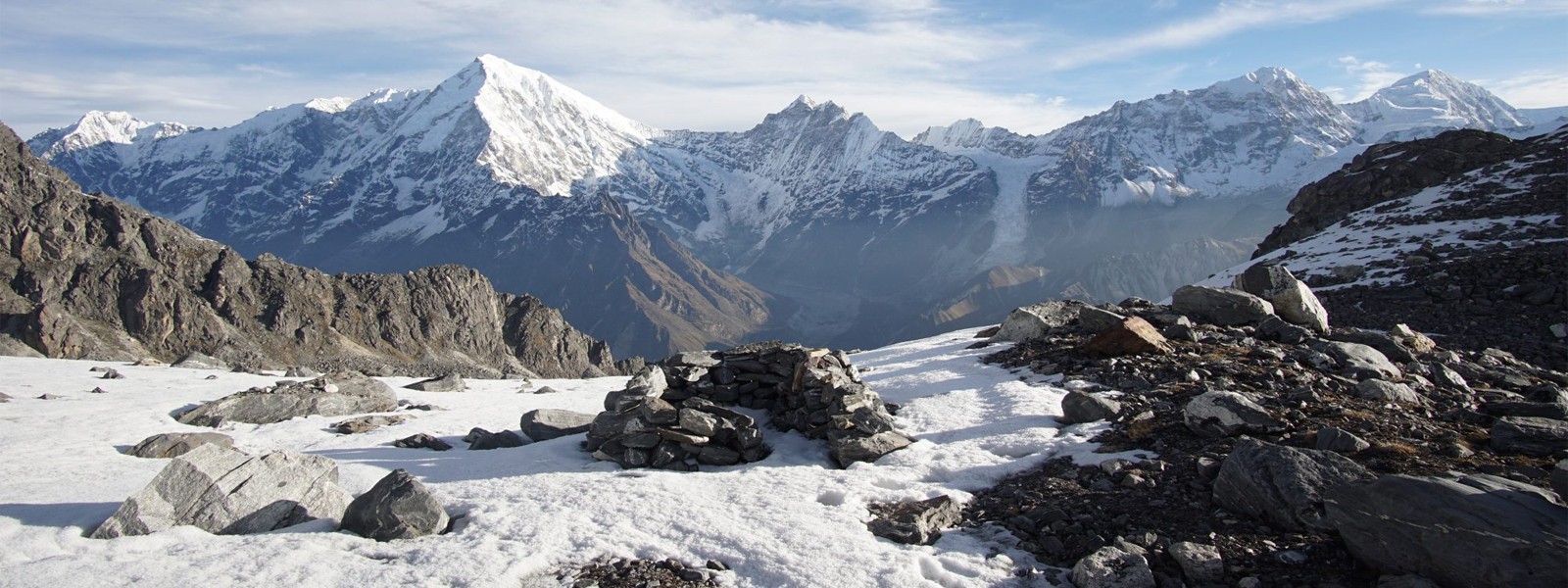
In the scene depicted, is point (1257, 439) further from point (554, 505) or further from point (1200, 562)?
point (554, 505)

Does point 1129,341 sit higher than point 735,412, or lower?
higher

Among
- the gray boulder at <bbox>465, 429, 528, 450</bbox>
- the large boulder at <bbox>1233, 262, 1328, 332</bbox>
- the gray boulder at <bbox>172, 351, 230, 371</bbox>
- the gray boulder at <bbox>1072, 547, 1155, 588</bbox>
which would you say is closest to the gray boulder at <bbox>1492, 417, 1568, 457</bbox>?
the gray boulder at <bbox>1072, 547, 1155, 588</bbox>

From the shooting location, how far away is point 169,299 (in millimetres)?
107812

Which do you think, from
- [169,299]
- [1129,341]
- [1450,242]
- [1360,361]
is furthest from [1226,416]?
[169,299]

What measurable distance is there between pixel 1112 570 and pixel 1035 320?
19945 mm

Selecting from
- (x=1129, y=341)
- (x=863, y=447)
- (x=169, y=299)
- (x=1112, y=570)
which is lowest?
(x=169, y=299)

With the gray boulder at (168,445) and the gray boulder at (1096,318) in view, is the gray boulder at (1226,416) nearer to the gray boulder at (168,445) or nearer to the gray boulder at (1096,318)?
the gray boulder at (1096,318)

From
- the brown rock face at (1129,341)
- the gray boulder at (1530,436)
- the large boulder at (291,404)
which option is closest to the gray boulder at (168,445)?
the large boulder at (291,404)

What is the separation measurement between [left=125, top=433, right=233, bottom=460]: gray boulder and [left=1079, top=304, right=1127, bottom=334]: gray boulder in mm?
26499

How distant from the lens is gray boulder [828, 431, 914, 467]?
18.5m

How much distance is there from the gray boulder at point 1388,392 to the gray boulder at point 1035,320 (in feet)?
40.5

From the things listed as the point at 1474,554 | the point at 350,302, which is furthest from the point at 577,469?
the point at 350,302

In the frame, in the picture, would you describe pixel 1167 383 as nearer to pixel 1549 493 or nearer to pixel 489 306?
pixel 1549 493

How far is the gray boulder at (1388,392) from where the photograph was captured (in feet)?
56.9
